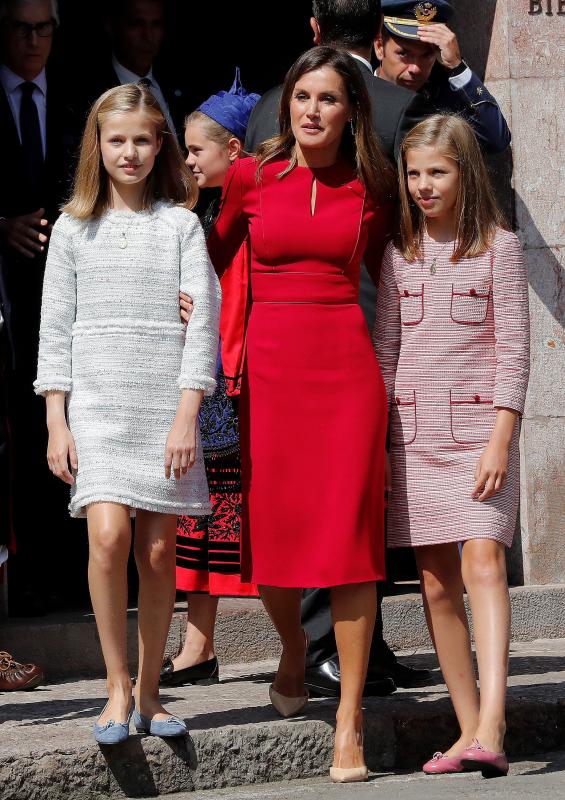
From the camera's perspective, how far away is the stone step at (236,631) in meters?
5.78

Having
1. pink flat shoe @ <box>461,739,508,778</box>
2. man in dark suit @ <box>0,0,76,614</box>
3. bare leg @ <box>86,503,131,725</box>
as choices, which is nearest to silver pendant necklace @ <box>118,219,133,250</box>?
bare leg @ <box>86,503,131,725</box>

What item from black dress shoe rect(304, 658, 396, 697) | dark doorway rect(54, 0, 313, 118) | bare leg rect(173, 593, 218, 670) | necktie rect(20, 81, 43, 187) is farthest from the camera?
dark doorway rect(54, 0, 313, 118)

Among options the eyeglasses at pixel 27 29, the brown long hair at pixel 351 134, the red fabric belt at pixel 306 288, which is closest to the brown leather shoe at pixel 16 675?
the red fabric belt at pixel 306 288

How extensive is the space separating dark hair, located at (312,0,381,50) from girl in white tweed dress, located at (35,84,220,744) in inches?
32.9

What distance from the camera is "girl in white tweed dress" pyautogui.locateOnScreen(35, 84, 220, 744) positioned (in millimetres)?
4336

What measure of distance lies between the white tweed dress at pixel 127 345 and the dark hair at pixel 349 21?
100 centimetres

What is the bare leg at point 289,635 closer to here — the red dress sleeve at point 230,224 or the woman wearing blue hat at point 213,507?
the woman wearing blue hat at point 213,507

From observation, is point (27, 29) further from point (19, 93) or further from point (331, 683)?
point (331, 683)

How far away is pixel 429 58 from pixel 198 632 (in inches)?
84.9

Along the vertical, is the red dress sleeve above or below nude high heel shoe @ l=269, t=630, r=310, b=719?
above

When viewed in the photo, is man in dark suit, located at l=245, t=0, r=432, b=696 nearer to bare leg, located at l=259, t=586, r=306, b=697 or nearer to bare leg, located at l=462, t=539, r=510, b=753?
bare leg, located at l=259, t=586, r=306, b=697

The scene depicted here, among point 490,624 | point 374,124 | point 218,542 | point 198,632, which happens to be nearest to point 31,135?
point 374,124

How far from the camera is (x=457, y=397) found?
4555 millimetres

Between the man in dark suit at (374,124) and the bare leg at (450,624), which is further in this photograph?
the man in dark suit at (374,124)
